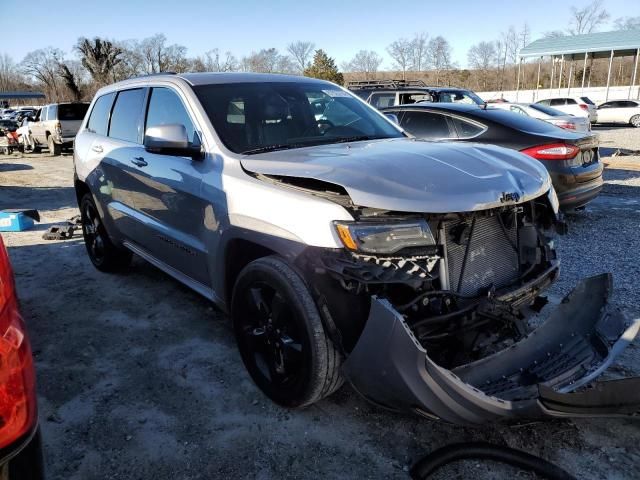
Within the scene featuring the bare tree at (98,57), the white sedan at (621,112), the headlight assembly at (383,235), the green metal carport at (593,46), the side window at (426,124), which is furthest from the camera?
the bare tree at (98,57)

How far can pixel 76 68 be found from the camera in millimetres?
64188

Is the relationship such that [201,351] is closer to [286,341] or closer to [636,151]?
[286,341]

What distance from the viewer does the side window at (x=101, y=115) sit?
16.2 ft

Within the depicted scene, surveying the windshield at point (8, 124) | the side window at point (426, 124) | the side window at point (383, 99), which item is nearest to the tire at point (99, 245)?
the side window at point (426, 124)

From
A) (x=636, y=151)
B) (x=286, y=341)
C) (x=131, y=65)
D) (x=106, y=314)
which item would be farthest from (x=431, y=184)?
(x=131, y=65)

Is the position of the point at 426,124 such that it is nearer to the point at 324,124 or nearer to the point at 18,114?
the point at 324,124

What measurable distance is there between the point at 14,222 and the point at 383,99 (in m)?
8.08

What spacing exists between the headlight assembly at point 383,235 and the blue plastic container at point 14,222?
229 inches

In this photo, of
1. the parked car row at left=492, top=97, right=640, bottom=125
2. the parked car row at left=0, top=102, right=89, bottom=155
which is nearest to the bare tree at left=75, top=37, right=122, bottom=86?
the parked car row at left=0, top=102, right=89, bottom=155

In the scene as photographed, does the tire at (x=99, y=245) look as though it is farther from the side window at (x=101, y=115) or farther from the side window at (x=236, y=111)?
the side window at (x=236, y=111)

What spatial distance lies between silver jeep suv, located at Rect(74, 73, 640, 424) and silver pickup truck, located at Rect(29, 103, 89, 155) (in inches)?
647

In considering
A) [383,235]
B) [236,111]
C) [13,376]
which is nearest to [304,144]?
[236,111]

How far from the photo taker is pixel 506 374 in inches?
98.6

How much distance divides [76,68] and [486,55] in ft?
173
